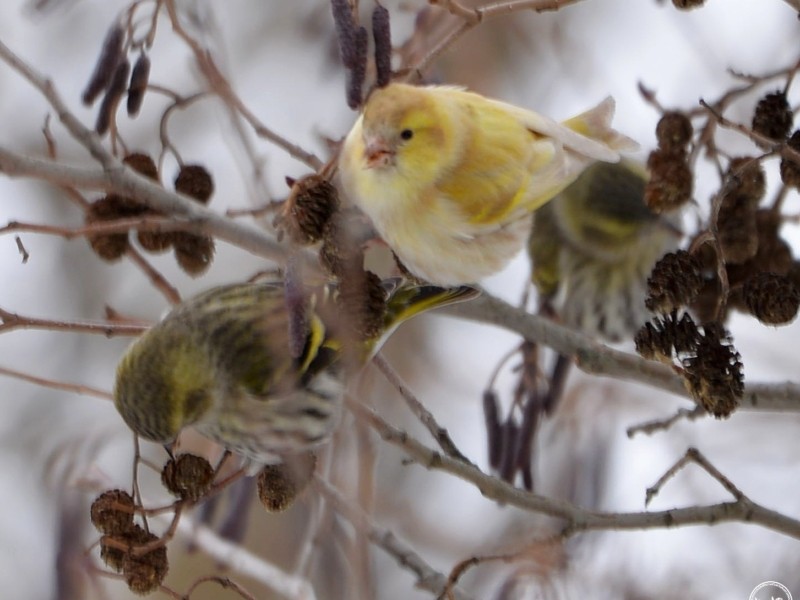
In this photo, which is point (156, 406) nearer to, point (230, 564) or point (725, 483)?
point (230, 564)

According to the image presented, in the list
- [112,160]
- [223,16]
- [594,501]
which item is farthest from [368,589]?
[223,16]

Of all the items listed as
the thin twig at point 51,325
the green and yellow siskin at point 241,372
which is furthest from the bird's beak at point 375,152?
the thin twig at point 51,325

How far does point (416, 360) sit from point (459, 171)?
1.40 metres

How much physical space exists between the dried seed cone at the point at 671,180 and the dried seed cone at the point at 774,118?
0.15m

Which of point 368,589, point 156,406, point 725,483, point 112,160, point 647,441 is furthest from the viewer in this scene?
point 647,441

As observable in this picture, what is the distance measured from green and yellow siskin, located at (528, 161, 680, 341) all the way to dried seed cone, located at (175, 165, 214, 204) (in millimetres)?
935

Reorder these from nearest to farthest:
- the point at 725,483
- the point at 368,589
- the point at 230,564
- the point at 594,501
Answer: the point at 368,589
the point at 725,483
the point at 230,564
the point at 594,501

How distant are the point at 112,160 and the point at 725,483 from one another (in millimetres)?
867

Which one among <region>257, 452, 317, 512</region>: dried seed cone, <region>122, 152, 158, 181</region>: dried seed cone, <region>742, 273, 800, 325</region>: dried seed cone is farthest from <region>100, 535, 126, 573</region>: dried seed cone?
<region>742, 273, 800, 325</region>: dried seed cone

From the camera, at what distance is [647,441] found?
9.77 feet

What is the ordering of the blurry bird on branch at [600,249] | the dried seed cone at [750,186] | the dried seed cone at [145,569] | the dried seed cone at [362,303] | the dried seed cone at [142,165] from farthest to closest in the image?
1. the blurry bird on branch at [600,249]
2. the dried seed cone at [142,165]
3. the dried seed cone at [750,186]
4. the dried seed cone at [145,569]
5. the dried seed cone at [362,303]

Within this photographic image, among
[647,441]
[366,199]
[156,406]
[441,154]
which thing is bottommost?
[156,406]

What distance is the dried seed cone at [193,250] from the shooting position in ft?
4.99

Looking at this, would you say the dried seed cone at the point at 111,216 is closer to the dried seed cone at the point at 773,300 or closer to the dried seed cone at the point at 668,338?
the dried seed cone at the point at 668,338
